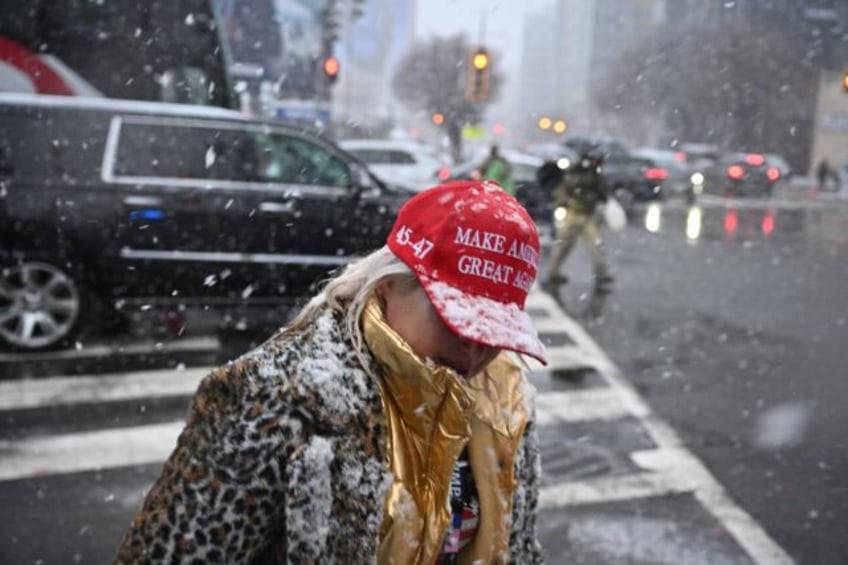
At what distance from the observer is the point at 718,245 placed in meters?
17.5

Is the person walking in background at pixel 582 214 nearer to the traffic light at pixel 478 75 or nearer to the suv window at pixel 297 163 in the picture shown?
the suv window at pixel 297 163

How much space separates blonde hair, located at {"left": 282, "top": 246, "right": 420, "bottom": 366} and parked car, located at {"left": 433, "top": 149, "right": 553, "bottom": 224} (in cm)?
1492

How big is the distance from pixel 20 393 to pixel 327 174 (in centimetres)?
337

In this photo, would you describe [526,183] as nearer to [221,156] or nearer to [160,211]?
[221,156]

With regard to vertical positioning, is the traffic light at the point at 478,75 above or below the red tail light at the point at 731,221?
above

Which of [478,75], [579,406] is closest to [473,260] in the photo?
[579,406]

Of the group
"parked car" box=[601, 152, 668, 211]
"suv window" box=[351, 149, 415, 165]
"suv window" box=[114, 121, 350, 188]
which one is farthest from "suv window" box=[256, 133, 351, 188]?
"parked car" box=[601, 152, 668, 211]

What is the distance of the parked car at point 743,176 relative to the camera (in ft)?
112

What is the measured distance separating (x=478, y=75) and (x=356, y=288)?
20.7m

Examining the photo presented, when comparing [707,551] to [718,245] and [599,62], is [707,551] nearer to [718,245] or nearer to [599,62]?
[718,245]

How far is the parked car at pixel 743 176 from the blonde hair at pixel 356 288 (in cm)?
3479

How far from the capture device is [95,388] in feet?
Answer: 21.5

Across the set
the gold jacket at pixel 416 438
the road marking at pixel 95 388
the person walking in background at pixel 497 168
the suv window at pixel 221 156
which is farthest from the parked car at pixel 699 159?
the gold jacket at pixel 416 438

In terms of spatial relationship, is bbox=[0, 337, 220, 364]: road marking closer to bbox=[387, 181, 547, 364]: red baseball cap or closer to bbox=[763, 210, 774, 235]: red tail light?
bbox=[387, 181, 547, 364]: red baseball cap
